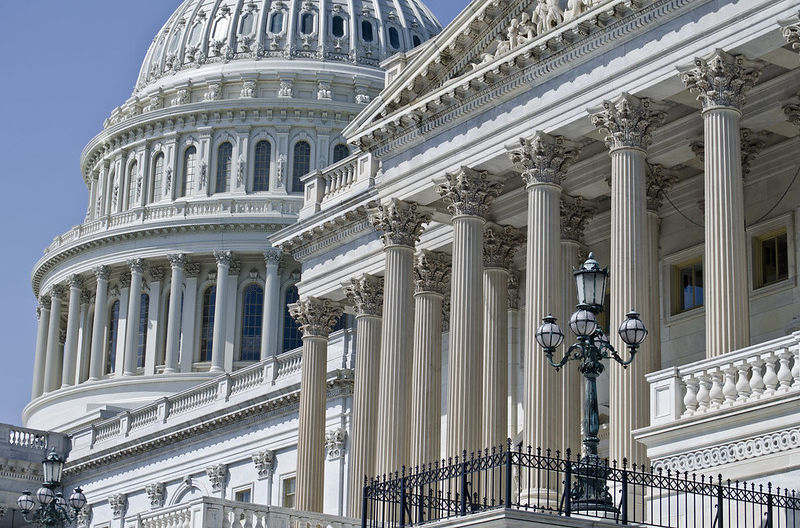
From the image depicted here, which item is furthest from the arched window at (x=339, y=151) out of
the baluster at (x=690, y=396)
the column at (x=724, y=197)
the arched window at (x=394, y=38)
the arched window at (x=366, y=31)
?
the baluster at (x=690, y=396)

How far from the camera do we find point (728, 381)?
92.9 feet

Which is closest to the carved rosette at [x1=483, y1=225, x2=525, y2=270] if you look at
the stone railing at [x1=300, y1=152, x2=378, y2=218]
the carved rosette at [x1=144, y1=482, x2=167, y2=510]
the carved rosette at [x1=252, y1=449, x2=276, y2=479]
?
the stone railing at [x1=300, y1=152, x2=378, y2=218]

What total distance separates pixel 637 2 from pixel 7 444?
46.2 m

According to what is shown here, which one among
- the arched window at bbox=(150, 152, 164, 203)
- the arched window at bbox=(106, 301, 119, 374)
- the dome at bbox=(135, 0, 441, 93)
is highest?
the dome at bbox=(135, 0, 441, 93)

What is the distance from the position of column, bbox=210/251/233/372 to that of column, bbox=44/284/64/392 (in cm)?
1336

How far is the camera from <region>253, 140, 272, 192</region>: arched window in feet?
322

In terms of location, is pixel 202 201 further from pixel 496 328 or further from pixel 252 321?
pixel 496 328

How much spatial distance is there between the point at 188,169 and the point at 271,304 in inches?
484

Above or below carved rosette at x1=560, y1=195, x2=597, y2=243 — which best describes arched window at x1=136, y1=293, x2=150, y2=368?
above

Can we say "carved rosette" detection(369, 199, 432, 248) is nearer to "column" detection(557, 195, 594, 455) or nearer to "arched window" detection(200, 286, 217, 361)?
"column" detection(557, 195, 594, 455)

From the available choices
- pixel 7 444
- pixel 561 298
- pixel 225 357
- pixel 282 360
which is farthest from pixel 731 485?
pixel 225 357

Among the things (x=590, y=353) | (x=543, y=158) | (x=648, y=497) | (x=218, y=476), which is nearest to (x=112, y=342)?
(x=218, y=476)

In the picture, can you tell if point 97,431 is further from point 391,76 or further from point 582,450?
point 582,450

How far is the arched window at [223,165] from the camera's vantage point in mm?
98500
